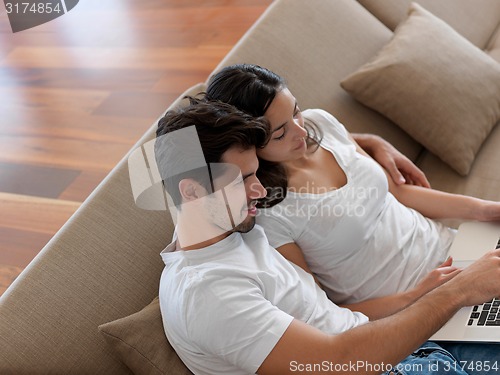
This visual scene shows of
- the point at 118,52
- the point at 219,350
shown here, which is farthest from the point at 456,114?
the point at 118,52

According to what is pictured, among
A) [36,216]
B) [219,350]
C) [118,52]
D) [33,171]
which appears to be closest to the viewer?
[219,350]

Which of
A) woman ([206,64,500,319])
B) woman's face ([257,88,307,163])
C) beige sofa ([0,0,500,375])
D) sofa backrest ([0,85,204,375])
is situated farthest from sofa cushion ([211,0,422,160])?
sofa backrest ([0,85,204,375])

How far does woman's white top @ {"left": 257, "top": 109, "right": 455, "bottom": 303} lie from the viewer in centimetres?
159

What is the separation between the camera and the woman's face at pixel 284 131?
1.53m

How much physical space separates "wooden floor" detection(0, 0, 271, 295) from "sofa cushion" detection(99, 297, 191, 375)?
3.42 ft

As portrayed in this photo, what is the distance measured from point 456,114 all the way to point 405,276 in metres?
0.65

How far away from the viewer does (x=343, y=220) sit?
1620 millimetres

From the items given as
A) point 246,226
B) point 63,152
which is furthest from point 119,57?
point 246,226

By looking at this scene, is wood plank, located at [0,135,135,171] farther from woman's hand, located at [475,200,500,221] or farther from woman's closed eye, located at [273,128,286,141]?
woman's hand, located at [475,200,500,221]

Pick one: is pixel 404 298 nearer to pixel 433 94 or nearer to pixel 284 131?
pixel 284 131

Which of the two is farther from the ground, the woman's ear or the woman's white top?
the woman's ear

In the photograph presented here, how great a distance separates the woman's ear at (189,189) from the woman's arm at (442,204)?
0.65 m

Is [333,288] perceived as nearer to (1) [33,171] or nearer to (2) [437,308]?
(2) [437,308]

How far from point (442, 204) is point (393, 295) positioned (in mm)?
361
